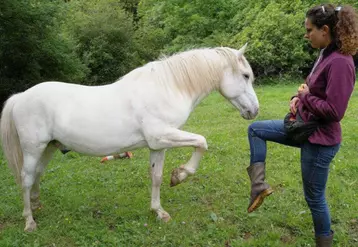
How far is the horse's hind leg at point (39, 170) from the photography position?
4.34 meters

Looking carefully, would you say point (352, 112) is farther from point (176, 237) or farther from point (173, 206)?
point (176, 237)

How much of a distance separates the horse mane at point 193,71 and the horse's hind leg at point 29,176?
1310mm

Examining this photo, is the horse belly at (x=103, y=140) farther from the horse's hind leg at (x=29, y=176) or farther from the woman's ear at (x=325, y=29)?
the woman's ear at (x=325, y=29)

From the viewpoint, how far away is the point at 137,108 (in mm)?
3729

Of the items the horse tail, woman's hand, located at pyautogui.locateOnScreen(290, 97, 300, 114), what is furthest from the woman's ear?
the horse tail

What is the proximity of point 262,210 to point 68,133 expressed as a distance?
2357mm

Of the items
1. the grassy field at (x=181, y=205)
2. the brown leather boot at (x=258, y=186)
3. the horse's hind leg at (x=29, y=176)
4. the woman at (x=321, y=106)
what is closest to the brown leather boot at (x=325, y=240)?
the woman at (x=321, y=106)

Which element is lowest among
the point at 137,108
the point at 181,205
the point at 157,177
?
the point at 181,205

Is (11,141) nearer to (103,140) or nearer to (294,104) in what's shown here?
(103,140)

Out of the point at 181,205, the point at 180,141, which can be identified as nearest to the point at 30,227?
the point at 181,205

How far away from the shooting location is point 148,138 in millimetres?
3721

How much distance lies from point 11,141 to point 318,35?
3.40 m

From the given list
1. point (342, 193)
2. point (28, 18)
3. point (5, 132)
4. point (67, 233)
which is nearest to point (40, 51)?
point (28, 18)

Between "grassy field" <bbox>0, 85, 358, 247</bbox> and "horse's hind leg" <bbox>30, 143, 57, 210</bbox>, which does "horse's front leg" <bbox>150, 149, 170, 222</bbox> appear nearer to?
"grassy field" <bbox>0, 85, 358, 247</bbox>
